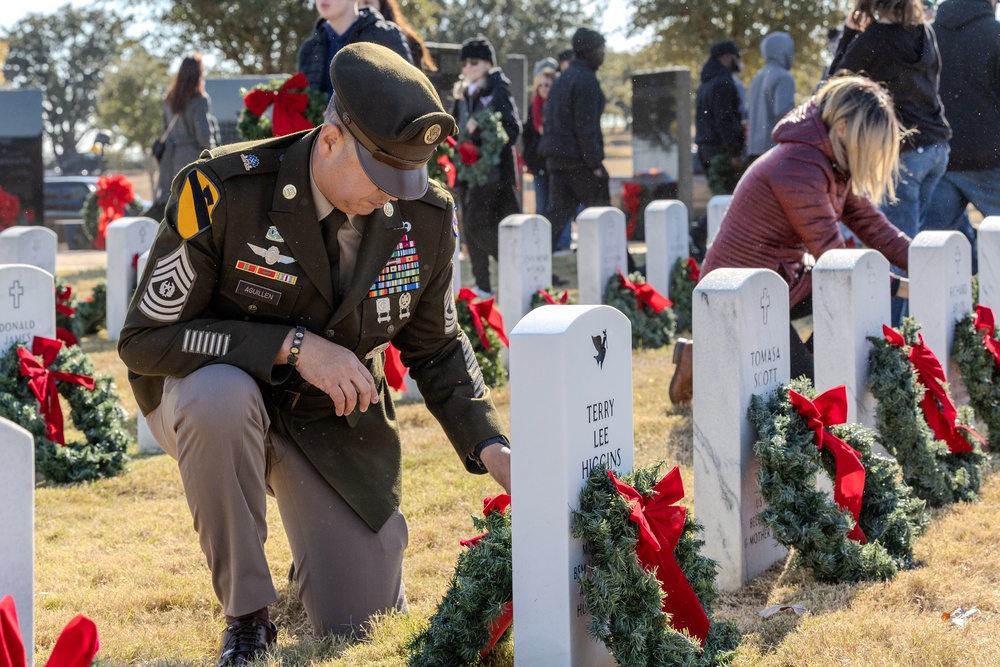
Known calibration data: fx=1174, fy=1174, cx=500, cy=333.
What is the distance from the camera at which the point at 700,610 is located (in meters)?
2.70

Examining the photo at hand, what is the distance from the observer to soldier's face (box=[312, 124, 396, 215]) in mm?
2754

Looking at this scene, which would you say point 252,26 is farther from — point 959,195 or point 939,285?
point 939,285

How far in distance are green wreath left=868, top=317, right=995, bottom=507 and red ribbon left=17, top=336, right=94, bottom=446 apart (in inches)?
130

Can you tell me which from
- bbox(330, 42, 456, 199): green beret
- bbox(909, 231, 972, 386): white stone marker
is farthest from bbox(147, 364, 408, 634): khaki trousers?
bbox(909, 231, 972, 386): white stone marker

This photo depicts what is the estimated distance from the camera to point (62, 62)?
71.7 meters

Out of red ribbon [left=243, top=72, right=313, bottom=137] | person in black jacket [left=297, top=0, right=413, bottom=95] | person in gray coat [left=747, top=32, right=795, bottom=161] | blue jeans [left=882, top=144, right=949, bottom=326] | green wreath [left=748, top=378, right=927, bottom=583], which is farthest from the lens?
person in gray coat [left=747, top=32, right=795, bottom=161]

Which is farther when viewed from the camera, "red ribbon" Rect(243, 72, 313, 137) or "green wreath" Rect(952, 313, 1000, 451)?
"red ribbon" Rect(243, 72, 313, 137)

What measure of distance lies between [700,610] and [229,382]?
1.22 m

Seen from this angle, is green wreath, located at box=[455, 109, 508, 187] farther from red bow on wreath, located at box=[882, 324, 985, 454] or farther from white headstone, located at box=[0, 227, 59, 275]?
red bow on wreath, located at box=[882, 324, 985, 454]

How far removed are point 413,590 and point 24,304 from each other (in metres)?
2.34

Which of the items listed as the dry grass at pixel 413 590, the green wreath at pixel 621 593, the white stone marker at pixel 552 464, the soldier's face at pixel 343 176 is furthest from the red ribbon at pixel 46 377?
the green wreath at pixel 621 593

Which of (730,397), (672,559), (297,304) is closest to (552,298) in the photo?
(730,397)

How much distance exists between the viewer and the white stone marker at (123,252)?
766cm

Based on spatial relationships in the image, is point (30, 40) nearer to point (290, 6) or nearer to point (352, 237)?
point (290, 6)
